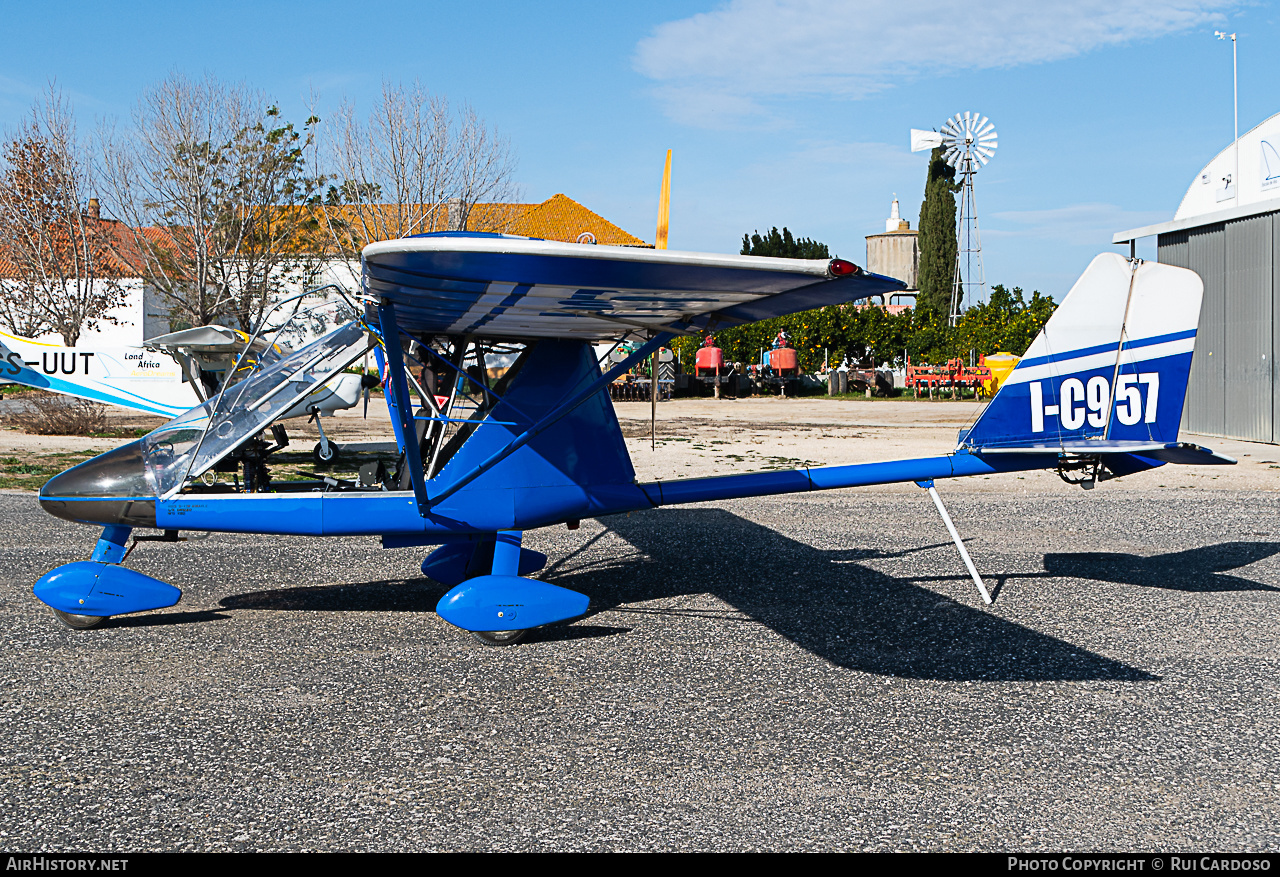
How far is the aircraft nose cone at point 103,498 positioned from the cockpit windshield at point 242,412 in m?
0.10

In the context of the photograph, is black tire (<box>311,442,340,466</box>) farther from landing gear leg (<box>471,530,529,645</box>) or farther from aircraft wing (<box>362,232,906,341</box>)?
aircraft wing (<box>362,232,906,341</box>)

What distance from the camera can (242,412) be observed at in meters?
6.18

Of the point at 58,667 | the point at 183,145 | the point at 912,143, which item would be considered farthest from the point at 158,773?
the point at 912,143

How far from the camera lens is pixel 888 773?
3.96 m

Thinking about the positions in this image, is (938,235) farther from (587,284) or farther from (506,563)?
(587,284)

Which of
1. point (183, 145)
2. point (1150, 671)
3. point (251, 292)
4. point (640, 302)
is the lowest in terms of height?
point (1150, 671)

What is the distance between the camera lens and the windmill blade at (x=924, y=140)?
7475cm

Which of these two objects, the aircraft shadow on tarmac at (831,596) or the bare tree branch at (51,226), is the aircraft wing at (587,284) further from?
the bare tree branch at (51,226)

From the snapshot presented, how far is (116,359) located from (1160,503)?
18283 mm

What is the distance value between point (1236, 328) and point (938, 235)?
63.7 meters

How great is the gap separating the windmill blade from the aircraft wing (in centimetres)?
7573

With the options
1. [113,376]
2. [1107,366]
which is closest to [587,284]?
[1107,366]

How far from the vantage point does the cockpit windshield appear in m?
6.02
